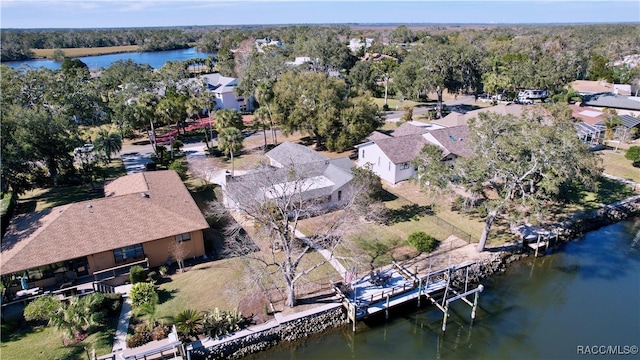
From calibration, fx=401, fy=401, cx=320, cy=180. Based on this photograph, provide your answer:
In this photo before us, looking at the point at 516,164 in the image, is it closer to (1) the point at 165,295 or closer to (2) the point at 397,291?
(2) the point at 397,291

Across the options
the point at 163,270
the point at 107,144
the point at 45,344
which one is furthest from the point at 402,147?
the point at 45,344

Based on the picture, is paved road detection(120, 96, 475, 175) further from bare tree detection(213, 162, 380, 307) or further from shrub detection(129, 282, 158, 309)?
shrub detection(129, 282, 158, 309)

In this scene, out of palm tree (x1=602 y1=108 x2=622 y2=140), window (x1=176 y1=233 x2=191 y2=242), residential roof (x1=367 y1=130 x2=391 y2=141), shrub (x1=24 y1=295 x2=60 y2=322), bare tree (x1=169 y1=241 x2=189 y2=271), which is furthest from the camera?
palm tree (x1=602 y1=108 x2=622 y2=140)

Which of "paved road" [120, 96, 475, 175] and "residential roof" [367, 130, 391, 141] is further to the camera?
"residential roof" [367, 130, 391, 141]

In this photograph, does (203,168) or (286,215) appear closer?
(286,215)

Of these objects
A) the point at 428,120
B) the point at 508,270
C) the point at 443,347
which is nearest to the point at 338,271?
the point at 443,347

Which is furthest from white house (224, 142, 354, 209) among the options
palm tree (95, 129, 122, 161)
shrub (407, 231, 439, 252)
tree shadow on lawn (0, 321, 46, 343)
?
palm tree (95, 129, 122, 161)

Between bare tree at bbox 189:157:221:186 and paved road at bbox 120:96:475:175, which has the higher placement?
paved road at bbox 120:96:475:175
